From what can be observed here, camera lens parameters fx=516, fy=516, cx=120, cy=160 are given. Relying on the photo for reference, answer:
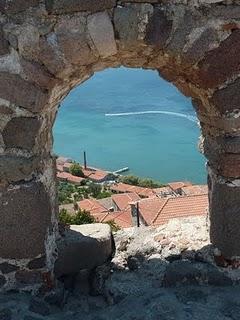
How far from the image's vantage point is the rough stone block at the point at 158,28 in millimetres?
2658

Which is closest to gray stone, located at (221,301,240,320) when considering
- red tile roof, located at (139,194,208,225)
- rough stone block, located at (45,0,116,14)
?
rough stone block, located at (45,0,116,14)

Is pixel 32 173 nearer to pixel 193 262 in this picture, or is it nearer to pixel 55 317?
pixel 55 317

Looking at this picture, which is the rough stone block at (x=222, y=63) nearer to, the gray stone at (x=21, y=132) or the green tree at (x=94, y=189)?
the gray stone at (x=21, y=132)

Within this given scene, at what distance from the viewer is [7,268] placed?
3.01 metres

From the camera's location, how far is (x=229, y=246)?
122 inches

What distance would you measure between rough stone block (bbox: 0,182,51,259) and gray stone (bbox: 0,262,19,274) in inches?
2.0

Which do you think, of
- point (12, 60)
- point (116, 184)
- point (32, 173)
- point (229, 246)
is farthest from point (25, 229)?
point (116, 184)

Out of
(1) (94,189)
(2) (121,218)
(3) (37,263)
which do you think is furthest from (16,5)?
(1) (94,189)

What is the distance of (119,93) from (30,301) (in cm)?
5383

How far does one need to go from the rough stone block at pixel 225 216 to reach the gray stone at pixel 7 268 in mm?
1224

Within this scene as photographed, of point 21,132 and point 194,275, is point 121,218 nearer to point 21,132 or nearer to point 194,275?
point 194,275

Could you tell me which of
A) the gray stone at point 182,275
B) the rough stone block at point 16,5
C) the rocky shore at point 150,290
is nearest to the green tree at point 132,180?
the rocky shore at point 150,290

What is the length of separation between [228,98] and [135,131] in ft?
147

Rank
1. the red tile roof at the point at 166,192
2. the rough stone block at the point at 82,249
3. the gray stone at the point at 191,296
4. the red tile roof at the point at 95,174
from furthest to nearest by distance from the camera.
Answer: the red tile roof at the point at 95,174
the red tile roof at the point at 166,192
the rough stone block at the point at 82,249
the gray stone at the point at 191,296
